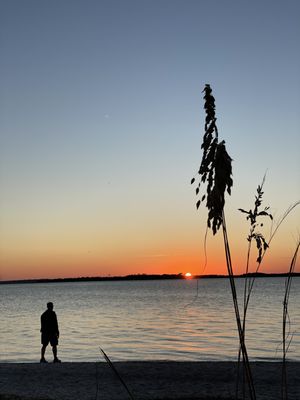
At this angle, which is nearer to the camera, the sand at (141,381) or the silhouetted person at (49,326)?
the sand at (141,381)

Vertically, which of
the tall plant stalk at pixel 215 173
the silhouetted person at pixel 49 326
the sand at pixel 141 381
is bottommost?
the sand at pixel 141 381

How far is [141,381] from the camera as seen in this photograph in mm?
15227

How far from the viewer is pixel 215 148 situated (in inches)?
92.7

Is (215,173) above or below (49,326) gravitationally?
above

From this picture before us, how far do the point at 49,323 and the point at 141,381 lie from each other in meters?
5.07

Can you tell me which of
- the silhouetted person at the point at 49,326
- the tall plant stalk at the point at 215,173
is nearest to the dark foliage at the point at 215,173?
the tall plant stalk at the point at 215,173

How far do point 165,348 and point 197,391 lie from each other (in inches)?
850

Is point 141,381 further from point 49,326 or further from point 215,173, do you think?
point 215,173

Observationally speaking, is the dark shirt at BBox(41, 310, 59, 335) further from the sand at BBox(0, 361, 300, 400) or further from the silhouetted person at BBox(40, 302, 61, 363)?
the sand at BBox(0, 361, 300, 400)

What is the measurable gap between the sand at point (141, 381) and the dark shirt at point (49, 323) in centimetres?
111

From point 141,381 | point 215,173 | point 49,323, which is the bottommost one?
point 141,381

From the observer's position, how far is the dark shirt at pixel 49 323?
19.0 meters

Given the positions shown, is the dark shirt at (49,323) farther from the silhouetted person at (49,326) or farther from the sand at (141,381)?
the sand at (141,381)

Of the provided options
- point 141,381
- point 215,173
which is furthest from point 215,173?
point 141,381
